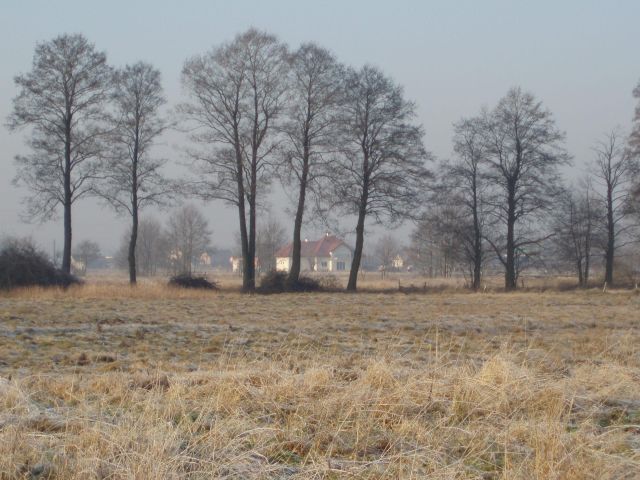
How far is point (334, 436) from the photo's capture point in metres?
5.36

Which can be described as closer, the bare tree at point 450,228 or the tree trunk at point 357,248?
the tree trunk at point 357,248

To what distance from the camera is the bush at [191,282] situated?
112ft

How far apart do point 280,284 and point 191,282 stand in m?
4.38

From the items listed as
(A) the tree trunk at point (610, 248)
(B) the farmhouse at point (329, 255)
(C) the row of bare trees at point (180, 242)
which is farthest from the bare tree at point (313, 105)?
(B) the farmhouse at point (329, 255)

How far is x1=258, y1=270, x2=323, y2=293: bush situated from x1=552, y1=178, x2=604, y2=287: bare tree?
14569 millimetres

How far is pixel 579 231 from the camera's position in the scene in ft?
143

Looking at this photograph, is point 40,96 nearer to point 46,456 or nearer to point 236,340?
point 236,340

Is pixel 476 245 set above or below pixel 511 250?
above

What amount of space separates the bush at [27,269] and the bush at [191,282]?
199 inches

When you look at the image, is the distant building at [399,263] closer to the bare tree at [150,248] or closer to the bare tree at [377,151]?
the bare tree at [150,248]

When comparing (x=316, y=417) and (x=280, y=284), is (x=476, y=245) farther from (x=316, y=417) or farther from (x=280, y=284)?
(x=316, y=417)

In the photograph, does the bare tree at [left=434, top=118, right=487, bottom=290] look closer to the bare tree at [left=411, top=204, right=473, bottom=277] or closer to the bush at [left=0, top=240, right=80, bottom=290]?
the bare tree at [left=411, top=204, right=473, bottom=277]

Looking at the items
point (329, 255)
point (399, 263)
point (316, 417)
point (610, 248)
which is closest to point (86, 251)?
point (329, 255)

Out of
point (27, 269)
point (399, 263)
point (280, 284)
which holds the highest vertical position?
point (399, 263)
